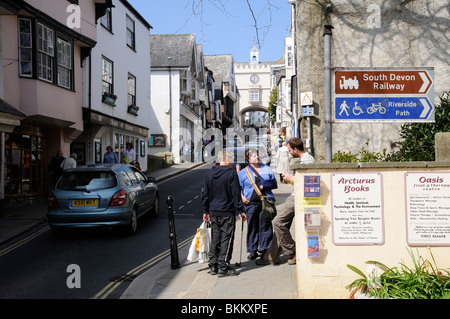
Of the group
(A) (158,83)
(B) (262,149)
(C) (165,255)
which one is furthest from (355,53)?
(A) (158,83)

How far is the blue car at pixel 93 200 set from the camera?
9.15m

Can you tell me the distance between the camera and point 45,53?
14.1 meters

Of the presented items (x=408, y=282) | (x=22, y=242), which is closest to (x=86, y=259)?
(x=22, y=242)

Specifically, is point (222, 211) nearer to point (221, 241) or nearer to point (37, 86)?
point (221, 241)

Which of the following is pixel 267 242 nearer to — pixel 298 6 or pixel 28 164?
pixel 298 6

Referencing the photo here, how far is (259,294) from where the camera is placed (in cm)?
527

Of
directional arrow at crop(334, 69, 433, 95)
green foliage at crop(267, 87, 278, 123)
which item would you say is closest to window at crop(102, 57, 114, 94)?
directional arrow at crop(334, 69, 433, 95)

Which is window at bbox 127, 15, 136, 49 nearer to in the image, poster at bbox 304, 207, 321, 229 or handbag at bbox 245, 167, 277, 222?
handbag at bbox 245, 167, 277, 222

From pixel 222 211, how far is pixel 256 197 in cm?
88

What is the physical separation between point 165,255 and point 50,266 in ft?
6.55

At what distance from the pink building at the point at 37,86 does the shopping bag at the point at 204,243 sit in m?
7.04

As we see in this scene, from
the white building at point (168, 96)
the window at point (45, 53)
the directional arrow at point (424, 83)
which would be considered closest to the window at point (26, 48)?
the window at point (45, 53)

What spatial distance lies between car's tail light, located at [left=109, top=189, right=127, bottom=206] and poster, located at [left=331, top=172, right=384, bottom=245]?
5596 millimetres
